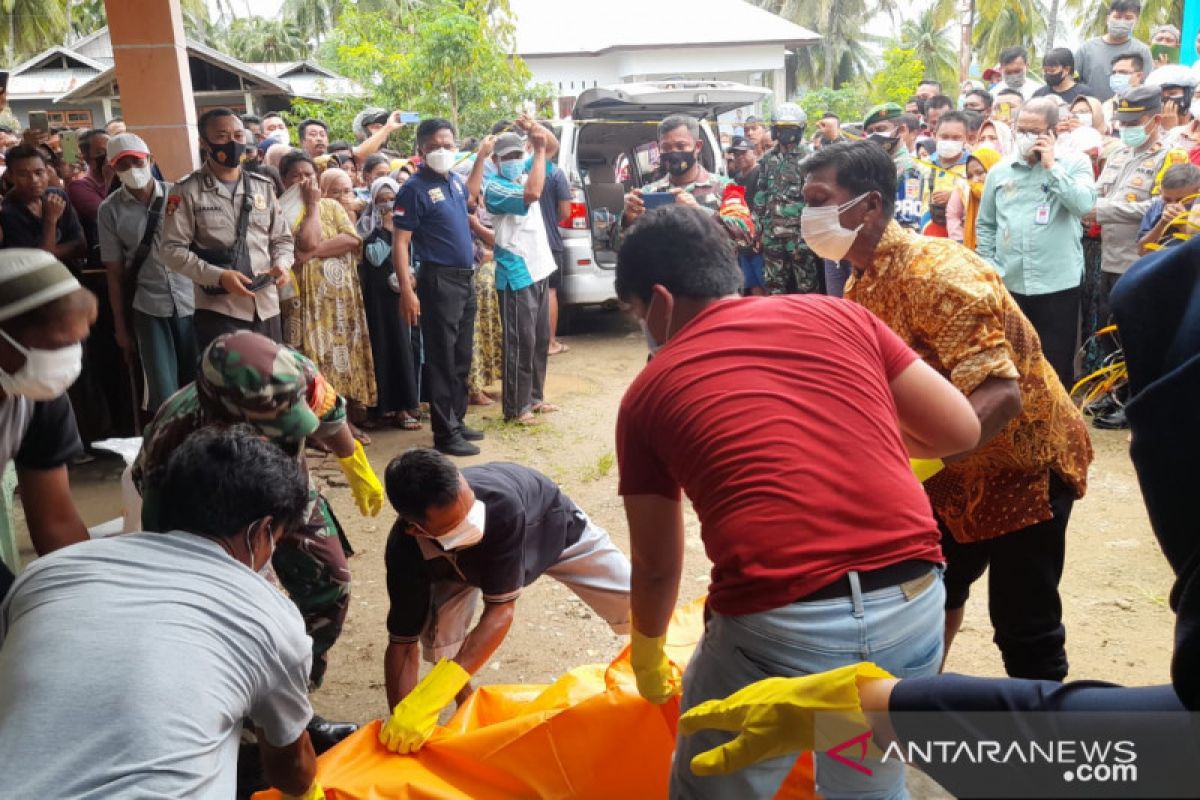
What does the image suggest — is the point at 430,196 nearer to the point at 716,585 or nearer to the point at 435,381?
the point at 435,381

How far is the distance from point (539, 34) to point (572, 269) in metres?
19.2

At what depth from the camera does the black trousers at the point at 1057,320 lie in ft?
18.4

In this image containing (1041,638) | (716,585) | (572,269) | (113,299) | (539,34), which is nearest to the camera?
(716,585)

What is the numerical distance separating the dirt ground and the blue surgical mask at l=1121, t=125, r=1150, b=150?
1.74 m

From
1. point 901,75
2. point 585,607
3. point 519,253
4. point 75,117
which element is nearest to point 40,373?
point 585,607

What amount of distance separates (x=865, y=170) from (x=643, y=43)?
2281cm

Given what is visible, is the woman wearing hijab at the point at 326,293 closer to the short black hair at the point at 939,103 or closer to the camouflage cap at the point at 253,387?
the camouflage cap at the point at 253,387

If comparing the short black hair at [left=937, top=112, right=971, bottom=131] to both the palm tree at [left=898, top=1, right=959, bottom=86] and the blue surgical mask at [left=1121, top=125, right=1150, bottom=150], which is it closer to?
the blue surgical mask at [left=1121, top=125, right=1150, bottom=150]

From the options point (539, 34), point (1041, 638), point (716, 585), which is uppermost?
point (539, 34)

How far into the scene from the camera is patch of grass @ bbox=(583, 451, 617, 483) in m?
5.45

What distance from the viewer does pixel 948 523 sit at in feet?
8.80

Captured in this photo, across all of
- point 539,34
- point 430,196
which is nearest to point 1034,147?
point 430,196

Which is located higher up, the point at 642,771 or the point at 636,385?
the point at 636,385

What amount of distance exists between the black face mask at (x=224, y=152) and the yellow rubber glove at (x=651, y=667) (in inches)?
135
